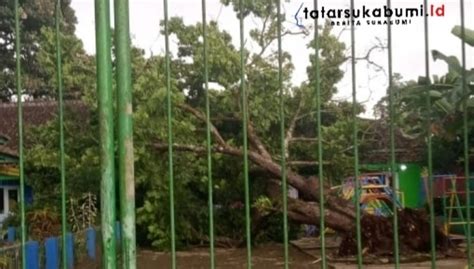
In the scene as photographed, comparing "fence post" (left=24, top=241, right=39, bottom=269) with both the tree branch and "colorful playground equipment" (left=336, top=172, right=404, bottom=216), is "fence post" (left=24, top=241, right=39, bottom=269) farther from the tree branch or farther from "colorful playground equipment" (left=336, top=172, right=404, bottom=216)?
"colorful playground equipment" (left=336, top=172, right=404, bottom=216)

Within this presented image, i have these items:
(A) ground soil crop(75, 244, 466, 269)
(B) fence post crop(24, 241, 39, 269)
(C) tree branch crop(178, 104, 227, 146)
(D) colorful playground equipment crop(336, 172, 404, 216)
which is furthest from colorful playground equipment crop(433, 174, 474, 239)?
(B) fence post crop(24, 241, 39, 269)

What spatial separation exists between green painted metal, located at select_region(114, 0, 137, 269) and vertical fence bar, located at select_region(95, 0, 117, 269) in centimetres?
3

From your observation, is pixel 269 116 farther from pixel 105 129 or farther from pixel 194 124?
pixel 105 129

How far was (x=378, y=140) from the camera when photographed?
1177 centimetres

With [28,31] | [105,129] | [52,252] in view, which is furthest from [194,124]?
[28,31]

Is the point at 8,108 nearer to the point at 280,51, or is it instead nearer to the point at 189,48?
the point at 189,48

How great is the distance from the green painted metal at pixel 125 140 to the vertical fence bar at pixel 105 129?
1.3 inches

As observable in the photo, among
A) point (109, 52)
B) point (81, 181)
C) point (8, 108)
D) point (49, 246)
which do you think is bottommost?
point (49, 246)

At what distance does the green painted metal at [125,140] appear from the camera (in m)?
2.36

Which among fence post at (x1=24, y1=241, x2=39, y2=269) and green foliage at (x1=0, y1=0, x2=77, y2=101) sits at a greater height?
green foliage at (x1=0, y1=0, x2=77, y2=101)

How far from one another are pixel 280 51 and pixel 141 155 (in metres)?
8.85

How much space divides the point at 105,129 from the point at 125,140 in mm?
88

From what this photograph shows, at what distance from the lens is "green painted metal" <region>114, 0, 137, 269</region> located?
7.74 feet

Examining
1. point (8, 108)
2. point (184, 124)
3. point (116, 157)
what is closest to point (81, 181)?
point (184, 124)
